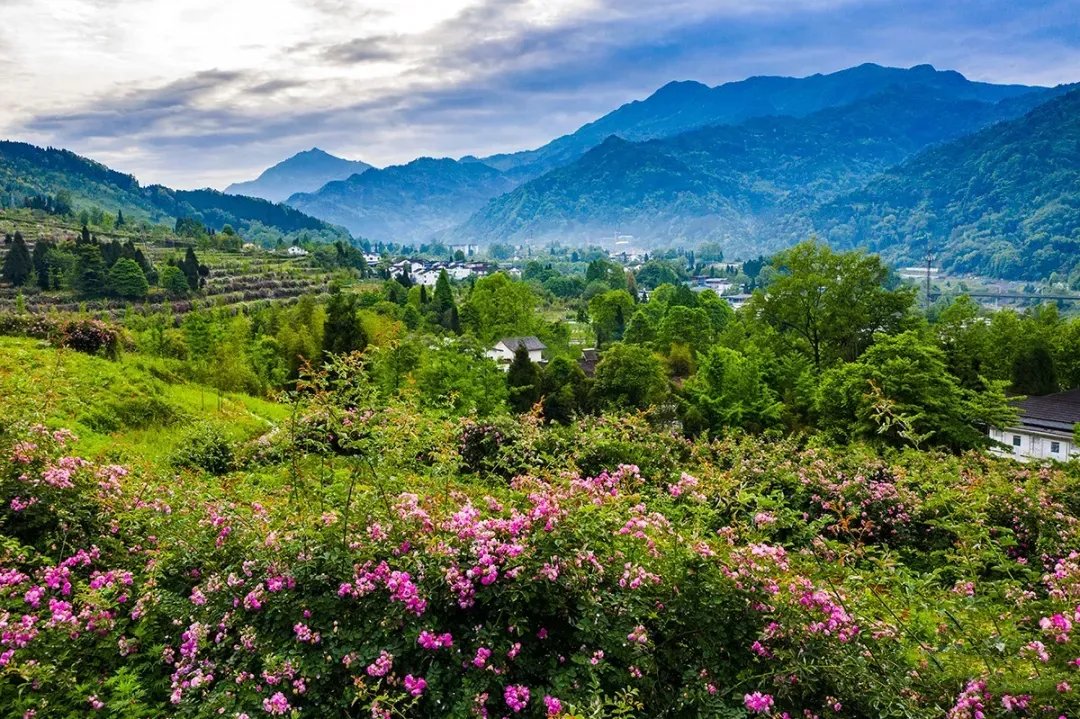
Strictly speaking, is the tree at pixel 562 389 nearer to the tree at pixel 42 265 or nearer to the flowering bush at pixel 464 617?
the flowering bush at pixel 464 617

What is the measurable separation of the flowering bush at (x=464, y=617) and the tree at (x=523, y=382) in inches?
1042

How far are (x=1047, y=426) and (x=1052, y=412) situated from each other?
2.97 ft

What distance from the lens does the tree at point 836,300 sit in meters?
33.3

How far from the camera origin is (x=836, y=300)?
110ft

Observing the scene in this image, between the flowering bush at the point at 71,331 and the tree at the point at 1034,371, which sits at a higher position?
the flowering bush at the point at 71,331

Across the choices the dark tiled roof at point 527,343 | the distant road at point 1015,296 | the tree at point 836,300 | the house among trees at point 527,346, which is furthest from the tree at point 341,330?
the distant road at point 1015,296

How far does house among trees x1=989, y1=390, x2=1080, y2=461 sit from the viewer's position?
2882 centimetres

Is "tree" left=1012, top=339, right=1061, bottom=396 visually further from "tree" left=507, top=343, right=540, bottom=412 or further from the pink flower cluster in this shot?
the pink flower cluster

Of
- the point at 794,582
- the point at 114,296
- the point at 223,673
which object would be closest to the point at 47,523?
the point at 223,673

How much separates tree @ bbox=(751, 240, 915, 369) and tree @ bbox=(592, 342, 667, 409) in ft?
26.4

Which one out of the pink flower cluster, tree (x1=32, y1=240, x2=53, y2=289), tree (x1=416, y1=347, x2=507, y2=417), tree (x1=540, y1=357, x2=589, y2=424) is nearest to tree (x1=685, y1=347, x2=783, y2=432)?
tree (x1=540, y1=357, x2=589, y2=424)

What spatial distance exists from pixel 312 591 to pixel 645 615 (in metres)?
2.11

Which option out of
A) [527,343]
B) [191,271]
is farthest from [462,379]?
[191,271]

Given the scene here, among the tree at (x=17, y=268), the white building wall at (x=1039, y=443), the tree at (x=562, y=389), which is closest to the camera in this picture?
the white building wall at (x=1039, y=443)
